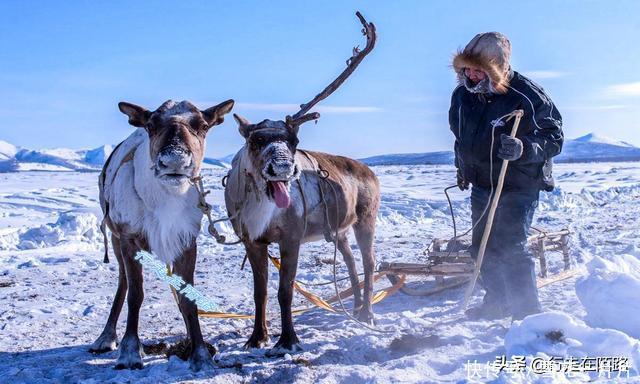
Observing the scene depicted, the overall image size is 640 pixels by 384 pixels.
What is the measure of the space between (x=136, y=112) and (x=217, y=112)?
2.02 ft

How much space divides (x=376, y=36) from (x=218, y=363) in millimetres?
3356

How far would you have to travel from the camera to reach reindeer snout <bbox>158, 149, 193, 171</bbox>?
4.07 meters

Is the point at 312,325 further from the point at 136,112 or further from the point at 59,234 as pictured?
the point at 59,234

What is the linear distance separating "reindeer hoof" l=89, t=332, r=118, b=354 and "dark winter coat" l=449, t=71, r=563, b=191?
11.4 feet

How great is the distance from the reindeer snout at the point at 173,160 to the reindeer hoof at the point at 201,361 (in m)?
1.52

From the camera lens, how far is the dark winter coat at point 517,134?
5.16 metres

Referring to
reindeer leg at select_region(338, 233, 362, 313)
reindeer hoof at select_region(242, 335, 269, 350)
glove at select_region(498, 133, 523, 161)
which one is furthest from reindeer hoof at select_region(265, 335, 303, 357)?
glove at select_region(498, 133, 523, 161)

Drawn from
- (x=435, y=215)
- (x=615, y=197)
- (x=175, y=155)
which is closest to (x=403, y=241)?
(x=435, y=215)

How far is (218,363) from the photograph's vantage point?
485 cm

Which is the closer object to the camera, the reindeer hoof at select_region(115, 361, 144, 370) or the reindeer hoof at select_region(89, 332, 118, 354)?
the reindeer hoof at select_region(115, 361, 144, 370)

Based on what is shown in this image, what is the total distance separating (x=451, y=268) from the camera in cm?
696

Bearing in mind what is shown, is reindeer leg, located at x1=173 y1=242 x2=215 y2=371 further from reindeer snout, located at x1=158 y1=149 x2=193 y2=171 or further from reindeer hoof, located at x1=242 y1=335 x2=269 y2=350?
reindeer snout, located at x1=158 y1=149 x2=193 y2=171

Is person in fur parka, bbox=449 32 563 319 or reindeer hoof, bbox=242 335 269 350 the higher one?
person in fur parka, bbox=449 32 563 319

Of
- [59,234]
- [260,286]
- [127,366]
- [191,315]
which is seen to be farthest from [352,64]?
[59,234]
